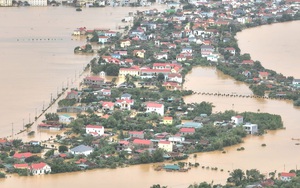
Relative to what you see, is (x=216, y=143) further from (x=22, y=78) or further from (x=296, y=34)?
(x=296, y=34)

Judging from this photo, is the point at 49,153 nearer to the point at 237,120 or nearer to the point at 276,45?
the point at 237,120

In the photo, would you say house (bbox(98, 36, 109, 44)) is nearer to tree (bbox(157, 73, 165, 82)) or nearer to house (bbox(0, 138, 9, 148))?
A: tree (bbox(157, 73, 165, 82))

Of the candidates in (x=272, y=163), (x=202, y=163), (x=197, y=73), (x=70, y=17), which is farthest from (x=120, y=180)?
(x=70, y=17)

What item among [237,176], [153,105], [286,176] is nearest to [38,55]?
[153,105]

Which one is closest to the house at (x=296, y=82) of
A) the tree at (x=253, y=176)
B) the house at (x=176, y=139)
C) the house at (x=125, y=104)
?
the house at (x=125, y=104)

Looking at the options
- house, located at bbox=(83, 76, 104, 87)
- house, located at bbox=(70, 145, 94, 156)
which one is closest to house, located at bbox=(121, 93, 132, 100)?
house, located at bbox=(83, 76, 104, 87)
